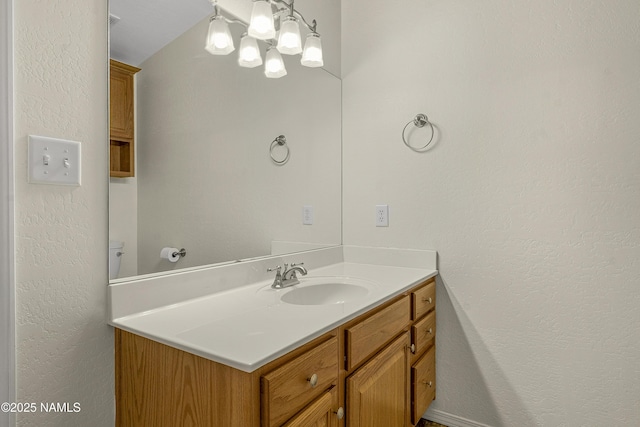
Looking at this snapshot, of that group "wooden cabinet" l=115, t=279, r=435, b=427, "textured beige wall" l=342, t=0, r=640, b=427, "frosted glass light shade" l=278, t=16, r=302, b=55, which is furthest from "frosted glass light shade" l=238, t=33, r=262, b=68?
"wooden cabinet" l=115, t=279, r=435, b=427

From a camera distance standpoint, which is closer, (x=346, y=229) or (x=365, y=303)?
(x=365, y=303)

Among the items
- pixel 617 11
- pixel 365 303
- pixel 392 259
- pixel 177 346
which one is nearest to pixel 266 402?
pixel 177 346

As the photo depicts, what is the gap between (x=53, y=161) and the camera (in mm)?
931

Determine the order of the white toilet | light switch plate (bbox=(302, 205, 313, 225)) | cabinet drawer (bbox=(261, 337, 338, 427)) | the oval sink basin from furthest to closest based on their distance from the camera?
light switch plate (bbox=(302, 205, 313, 225))
the oval sink basin
the white toilet
cabinet drawer (bbox=(261, 337, 338, 427))

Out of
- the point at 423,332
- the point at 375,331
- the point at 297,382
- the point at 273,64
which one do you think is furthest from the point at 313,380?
the point at 273,64

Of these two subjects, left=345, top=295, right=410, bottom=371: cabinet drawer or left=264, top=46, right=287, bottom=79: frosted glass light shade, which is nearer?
left=345, top=295, right=410, bottom=371: cabinet drawer

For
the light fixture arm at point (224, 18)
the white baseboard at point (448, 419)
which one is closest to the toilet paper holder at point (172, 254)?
the light fixture arm at point (224, 18)

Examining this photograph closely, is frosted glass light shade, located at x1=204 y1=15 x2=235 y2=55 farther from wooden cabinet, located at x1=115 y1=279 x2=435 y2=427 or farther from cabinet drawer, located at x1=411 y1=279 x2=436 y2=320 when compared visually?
cabinet drawer, located at x1=411 y1=279 x2=436 y2=320

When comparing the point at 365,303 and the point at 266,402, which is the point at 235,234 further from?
the point at 266,402

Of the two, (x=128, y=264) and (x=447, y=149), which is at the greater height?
(x=447, y=149)

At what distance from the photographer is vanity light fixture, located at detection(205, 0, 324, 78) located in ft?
4.66

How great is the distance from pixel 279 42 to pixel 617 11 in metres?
1.37

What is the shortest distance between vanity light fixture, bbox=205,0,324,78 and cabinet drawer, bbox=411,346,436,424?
147 cm

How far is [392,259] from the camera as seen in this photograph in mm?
1945
